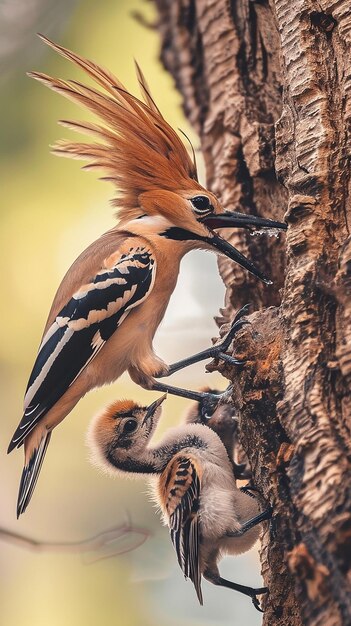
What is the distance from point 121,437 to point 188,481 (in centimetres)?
38

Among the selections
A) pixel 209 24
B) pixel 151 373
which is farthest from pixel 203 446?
pixel 209 24

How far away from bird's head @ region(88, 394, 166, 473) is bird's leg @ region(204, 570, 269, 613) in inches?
17.4

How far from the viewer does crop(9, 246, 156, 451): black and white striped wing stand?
283 centimetres

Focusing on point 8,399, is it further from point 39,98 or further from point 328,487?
point 328,487

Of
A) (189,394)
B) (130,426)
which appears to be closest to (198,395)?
(189,394)

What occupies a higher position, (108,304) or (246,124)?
(246,124)

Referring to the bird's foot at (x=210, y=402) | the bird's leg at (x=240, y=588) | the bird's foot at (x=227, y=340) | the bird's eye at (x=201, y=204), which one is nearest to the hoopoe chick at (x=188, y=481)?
the bird's leg at (x=240, y=588)

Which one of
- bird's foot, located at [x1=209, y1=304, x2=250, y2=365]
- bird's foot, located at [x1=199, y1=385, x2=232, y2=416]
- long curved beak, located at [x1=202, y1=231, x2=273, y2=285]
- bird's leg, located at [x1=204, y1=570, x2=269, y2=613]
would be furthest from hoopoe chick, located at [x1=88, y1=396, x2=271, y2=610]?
long curved beak, located at [x1=202, y1=231, x2=273, y2=285]

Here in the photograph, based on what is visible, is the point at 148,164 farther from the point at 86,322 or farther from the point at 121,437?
the point at 121,437

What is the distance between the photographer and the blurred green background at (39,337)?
4.36 meters

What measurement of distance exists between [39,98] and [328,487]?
134 inches

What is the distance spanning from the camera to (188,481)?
262 centimetres

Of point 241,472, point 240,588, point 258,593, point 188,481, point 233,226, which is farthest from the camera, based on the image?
point 233,226

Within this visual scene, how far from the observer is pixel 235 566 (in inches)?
156
